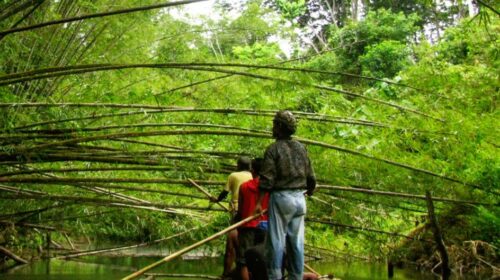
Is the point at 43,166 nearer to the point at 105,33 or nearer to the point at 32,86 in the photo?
the point at 32,86

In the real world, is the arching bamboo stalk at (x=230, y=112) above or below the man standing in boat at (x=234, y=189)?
above

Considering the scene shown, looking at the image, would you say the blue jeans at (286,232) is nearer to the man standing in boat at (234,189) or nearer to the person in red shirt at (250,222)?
the person in red shirt at (250,222)

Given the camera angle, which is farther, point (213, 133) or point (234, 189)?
point (234, 189)

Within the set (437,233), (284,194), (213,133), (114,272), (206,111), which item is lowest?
(114,272)

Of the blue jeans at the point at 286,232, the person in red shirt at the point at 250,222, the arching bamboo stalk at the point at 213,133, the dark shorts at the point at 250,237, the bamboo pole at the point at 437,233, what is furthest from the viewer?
the bamboo pole at the point at 437,233

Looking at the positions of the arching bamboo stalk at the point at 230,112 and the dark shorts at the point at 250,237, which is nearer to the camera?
the dark shorts at the point at 250,237

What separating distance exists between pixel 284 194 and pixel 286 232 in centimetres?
25

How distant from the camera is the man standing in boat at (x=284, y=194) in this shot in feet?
14.7

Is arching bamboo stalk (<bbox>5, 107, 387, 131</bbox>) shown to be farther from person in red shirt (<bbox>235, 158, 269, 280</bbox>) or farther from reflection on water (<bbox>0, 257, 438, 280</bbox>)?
reflection on water (<bbox>0, 257, 438, 280</bbox>)

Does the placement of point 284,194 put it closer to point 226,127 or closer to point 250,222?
point 250,222

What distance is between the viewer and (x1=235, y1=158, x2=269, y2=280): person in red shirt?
5.16 m

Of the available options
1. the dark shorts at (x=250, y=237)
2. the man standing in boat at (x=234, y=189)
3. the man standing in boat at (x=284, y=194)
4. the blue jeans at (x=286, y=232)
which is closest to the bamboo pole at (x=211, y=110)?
the man standing in boat at (x=234, y=189)

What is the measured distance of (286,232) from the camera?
455cm

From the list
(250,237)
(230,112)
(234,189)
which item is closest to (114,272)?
(234,189)
